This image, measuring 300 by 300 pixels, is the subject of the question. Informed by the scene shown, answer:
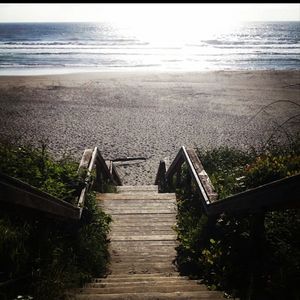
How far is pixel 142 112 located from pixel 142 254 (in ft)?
52.6

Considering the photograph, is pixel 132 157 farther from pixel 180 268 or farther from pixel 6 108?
pixel 6 108

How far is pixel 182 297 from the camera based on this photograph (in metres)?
3.21

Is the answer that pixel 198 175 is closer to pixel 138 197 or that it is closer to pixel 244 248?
pixel 138 197

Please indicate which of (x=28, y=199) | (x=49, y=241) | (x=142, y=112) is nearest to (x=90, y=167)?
(x=49, y=241)

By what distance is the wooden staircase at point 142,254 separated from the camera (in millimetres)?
3397

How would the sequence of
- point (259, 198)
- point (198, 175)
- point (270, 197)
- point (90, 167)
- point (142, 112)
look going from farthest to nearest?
1. point (142, 112)
2. point (90, 167)
3. point (198, 175)
4. point (259, 198)
5. point (270, 197)

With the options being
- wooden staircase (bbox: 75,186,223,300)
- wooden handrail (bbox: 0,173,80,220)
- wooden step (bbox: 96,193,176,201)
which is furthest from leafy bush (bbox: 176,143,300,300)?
wooden handrail (bbox: 0,173,80,220)

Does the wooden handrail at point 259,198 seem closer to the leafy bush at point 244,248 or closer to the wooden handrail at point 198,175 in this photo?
the wooden handrail at point 198,175

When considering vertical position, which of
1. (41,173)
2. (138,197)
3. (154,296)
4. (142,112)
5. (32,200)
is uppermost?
(32,200)

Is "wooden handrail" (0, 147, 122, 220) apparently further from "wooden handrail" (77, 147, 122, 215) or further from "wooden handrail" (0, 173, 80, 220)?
"wooden handrail" (77, 147, 122, 215)

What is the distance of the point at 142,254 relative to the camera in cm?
488

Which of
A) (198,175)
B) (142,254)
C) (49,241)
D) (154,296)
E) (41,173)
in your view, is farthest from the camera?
(198,175)

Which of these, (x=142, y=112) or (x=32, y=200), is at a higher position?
(x=32, y=200)

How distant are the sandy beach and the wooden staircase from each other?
429 centimetres
